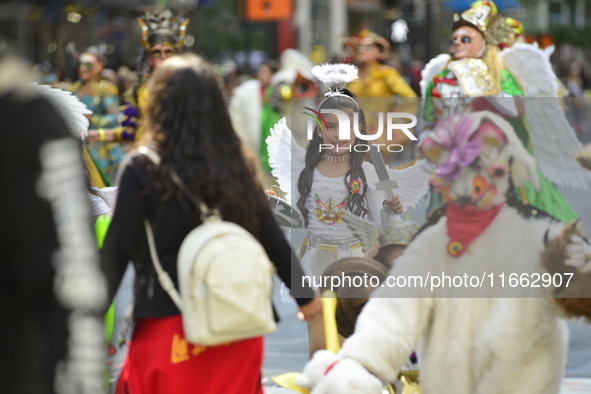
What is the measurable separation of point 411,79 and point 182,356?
18.6 meters

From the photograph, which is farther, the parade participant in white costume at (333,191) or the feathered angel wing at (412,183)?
the parade participant in white costume at (333,191)

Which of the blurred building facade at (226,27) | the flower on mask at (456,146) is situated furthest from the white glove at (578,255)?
the blurred building facade at (226,27)

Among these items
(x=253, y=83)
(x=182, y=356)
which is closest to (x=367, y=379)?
(x=182, y=356)

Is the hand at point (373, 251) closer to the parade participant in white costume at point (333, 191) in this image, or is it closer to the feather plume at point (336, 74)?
the parade participant in white costume at point (333, 191)

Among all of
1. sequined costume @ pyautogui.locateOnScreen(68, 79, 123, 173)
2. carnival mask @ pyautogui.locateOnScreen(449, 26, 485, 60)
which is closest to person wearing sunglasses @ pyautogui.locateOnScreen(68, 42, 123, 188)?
sequined costume @ pyautogui.locateOnScreen(68, 79, 123, 173)

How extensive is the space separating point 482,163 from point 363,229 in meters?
0.79

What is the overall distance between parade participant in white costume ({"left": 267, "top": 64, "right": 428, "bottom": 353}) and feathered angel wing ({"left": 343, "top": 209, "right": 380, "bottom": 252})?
4 centimetres

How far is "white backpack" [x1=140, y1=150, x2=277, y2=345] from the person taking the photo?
103 inches

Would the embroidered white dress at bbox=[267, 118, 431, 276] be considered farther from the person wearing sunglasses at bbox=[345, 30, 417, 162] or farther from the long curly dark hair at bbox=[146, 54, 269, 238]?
the person wearing sunglasses at bbox=[345, 30, 417, 162]

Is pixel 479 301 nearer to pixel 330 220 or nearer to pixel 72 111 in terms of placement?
pixel 330 220

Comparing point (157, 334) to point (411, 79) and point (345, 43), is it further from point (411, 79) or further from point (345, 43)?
point (411, 79)

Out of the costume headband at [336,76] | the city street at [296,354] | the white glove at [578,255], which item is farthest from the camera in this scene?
the city street at [296,354]

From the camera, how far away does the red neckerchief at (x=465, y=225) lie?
2.94 m

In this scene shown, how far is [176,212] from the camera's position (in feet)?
9.14
